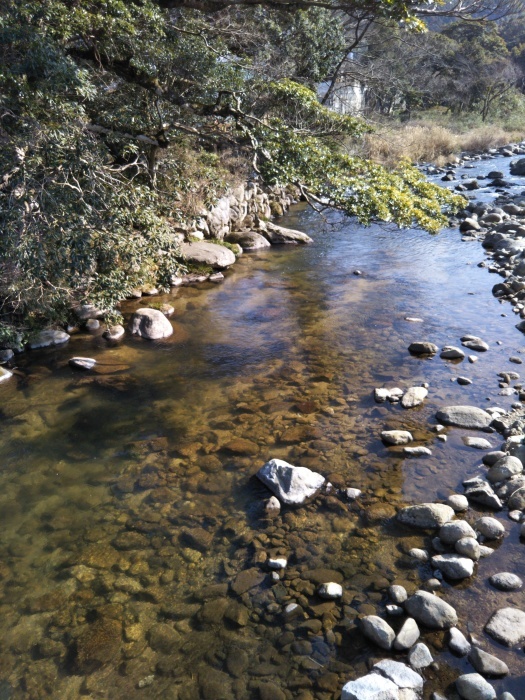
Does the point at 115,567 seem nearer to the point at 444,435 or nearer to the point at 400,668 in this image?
the point at 400,668

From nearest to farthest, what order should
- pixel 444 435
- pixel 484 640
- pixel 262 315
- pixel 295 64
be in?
pixel 484 640, pixel 444 435, pixel 262 315, pixel 295 64

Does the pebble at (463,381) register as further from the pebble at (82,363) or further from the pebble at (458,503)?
the pebble at (82,363)

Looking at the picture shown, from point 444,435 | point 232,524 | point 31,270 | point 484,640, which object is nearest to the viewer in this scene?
point 484,640

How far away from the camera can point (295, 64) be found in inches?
766

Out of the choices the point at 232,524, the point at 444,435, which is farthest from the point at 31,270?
the point at 444,435

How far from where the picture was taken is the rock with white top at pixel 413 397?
7.26m

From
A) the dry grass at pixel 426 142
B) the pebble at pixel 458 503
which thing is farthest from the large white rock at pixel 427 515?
the dry grass at pixel 426 142

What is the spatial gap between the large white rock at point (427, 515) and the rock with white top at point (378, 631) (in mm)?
1291

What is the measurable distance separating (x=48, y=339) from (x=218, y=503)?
586 centimetres

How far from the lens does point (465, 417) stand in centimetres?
675

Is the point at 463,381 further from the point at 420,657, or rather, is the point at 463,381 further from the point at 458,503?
the point at 420,657

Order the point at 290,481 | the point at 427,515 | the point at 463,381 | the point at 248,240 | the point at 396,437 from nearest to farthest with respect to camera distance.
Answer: the point at 427,515 → the point at 290,481 → the point at 396,437 → the point at 463,381 → the point at 248,240

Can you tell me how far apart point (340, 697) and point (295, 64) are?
20849 mm

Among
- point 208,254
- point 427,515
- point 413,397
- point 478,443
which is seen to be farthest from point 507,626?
point 208,254
